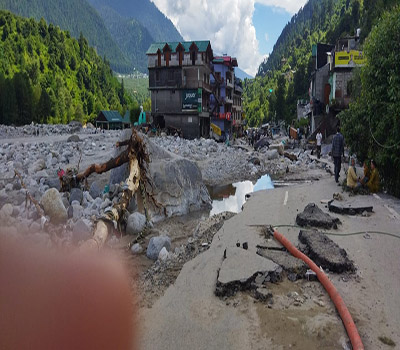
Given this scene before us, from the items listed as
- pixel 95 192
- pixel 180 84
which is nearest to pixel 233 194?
pixel 95 192

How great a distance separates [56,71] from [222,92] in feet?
210

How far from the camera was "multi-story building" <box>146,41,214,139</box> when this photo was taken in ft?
142

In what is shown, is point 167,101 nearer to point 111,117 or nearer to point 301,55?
point 111,117

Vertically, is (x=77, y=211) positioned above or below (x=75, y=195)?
below

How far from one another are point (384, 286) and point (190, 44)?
4232cm

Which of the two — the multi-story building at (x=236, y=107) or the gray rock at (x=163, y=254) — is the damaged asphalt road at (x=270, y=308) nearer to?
the gray rock at (x=163, y=254)

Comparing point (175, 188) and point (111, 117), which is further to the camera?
point (111, 117)

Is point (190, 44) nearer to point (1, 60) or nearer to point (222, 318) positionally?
Answer: point (222, 318)

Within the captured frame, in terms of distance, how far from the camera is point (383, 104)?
1155 centimetres

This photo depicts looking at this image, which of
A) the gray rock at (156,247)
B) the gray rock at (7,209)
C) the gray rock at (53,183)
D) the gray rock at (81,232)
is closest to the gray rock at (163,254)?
the gray rock at (156,247)

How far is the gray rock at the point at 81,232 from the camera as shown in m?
8.95

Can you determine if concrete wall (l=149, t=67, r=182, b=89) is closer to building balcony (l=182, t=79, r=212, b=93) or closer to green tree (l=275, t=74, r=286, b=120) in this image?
building balcony (l=182, t=79, r=212, b=93)

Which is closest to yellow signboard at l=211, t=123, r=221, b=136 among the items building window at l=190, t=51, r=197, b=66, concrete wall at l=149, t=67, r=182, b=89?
concrete wall at l=149, t=67, r=182, b=89

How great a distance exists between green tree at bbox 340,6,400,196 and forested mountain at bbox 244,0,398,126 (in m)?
30.9
